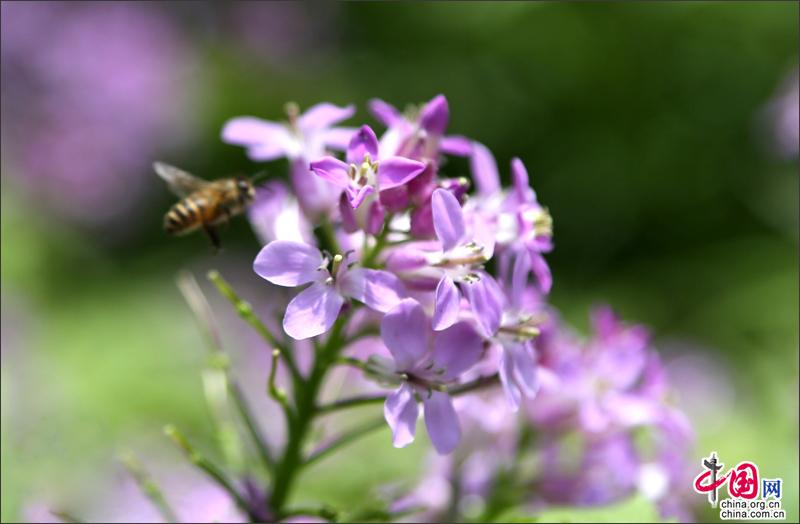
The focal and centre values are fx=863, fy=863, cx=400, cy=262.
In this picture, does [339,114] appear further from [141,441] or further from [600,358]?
[141,441]

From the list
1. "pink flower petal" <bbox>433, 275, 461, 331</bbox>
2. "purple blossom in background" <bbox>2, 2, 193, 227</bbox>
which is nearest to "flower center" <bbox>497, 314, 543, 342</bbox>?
"pink flower petal" <bbox>433, 275, 461, 331</bbox>

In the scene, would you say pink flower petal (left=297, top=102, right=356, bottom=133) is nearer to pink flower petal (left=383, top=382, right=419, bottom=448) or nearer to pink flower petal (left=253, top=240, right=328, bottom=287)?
Result: pink flower petal (left=253, top=240, right=328, bottom=287)

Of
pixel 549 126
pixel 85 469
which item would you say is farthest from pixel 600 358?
pixel 549 126

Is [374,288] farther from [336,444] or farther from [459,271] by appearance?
[336,444]

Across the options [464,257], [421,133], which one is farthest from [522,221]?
[421,133]

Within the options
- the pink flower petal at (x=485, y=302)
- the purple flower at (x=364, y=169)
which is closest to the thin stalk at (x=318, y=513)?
the pink flower petal at (x=485, y=302)

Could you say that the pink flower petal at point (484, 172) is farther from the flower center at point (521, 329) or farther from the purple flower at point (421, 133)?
the flower center at point (521, 329)

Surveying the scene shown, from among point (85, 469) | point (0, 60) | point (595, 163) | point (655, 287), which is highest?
point (0, 60)
